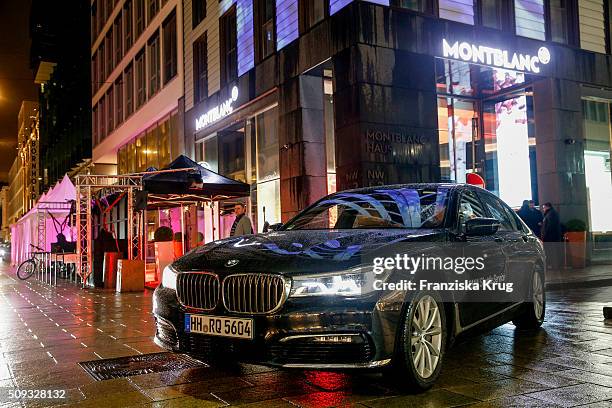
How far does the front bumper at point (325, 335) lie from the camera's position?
13.0 ft

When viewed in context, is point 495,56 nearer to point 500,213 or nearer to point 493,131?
point 493,131

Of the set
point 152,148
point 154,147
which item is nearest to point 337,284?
point 154,147

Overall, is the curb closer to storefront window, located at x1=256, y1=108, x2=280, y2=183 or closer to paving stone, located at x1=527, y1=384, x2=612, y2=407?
paving stone, located at x1=527, y1=384, x2=612, y2=407

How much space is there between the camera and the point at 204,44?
23.1m

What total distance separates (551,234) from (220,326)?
13.1 metres

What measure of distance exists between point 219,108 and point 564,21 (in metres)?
11.2

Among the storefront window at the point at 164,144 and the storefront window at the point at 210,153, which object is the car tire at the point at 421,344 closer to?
the storefront window at the point at 210,153

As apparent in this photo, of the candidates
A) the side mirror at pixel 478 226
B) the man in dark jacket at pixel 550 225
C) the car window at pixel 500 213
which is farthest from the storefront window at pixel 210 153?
the side mirror at pixel 478 226

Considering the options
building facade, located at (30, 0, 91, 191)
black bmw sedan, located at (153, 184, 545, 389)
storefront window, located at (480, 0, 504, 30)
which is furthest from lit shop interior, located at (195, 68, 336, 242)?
building facade, located at (30, 0, 91, 191)

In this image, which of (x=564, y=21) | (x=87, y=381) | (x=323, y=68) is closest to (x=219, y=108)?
(x=323, y=68)

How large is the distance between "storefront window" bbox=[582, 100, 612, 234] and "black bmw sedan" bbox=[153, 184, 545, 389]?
1450 centimetres

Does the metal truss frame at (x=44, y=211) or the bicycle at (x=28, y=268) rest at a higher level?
the metal truss frame at (x=44, y=211)

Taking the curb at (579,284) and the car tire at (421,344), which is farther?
the curb at (579,284)

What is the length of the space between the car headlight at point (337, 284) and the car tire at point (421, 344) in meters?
0.39
